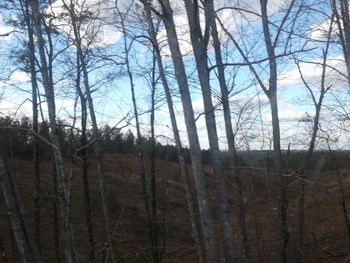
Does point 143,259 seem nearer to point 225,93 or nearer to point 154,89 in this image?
point 154,89

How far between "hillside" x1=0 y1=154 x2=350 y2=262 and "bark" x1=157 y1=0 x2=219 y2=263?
10.2 m

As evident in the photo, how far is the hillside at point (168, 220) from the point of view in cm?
2264

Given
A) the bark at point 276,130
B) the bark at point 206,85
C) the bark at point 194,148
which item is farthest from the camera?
the bark at point 276,130

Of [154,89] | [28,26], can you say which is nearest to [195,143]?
[28,26]

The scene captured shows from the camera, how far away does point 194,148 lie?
23.6 feet

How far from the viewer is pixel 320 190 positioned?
41.1 metres

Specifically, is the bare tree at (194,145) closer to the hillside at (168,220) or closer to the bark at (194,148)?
the bark at (194,148)

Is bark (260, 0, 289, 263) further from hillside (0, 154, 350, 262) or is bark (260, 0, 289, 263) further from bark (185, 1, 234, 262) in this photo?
bark (185, 1, 234, 262)

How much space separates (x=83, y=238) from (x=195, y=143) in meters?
21.1

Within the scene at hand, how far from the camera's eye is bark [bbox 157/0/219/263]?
23.3 feet

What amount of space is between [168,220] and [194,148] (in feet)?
85.6

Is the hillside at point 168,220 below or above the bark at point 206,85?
below

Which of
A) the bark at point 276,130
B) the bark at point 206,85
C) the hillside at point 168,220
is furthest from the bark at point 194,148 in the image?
the hillside at point 168,220

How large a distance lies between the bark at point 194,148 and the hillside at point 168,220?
10.2 metres
